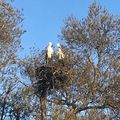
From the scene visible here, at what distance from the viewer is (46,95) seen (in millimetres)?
24391

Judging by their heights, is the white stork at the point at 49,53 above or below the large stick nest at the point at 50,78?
above

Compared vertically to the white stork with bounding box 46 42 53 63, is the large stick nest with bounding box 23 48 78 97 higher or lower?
lower

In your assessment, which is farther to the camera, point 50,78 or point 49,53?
point 49,53

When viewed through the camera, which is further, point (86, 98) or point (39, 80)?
point (86, 98)

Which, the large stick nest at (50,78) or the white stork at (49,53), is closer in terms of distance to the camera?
the large stick nest at (50,78)

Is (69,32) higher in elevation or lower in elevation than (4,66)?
higher

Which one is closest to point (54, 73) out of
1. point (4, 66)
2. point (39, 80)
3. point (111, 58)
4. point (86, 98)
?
point (39, 80)

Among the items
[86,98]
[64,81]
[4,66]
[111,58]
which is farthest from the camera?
[111,58]

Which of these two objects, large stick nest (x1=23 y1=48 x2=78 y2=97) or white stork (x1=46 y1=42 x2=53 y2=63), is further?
white stork (x1=46 y1=42 x2=53 y2=63)

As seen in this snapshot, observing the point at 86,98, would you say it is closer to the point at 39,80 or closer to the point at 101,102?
the point at 101,102

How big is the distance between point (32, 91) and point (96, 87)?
5.32 metres

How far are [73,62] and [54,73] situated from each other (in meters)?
5.38

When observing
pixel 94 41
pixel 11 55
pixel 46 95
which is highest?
pixel 94 41

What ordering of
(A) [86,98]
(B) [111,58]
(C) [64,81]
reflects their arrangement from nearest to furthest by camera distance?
(C) [64,81] → (A) [86,98] → (B) [111,58]
